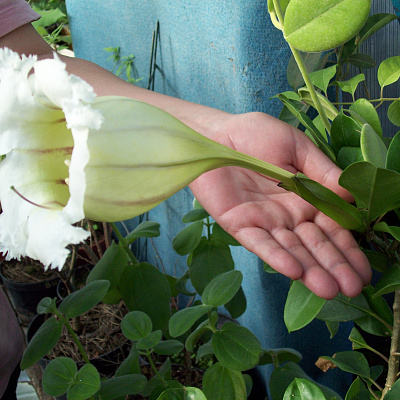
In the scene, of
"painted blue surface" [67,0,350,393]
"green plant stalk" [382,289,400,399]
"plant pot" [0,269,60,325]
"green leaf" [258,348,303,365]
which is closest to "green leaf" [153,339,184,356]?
"green leaf" [258,348,303,365]

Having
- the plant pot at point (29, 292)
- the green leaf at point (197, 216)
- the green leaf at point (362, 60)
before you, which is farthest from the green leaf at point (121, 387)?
the plant pot at point (29, 292)

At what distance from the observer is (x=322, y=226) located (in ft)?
1.71

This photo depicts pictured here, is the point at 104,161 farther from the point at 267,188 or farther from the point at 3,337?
the point at 3,337

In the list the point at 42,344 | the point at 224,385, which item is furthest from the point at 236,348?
the point at 42,344

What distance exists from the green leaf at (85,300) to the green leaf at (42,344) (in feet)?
0.08

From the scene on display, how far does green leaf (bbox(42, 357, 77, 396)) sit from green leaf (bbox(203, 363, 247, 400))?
19cm

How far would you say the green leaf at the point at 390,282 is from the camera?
0.41 metres

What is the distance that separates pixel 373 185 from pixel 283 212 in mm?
162

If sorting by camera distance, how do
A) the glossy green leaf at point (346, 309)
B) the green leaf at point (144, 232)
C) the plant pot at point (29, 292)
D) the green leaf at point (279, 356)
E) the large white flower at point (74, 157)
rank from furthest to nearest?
the plant pot at point (29, 292)
the green leaf at point (144, 232)
the green leaf at point (279, 356)
the glossy green leaf at point (346, 309)
the large white flower at point (74, 157)

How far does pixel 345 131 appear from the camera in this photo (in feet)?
1.53

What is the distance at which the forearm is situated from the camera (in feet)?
2.15

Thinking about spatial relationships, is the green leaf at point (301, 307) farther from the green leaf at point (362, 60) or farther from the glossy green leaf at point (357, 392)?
the green leaf at point (362, 60)

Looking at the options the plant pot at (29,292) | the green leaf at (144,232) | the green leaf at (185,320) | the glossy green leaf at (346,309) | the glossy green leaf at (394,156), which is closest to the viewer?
the glossy green leaf at (394,156)

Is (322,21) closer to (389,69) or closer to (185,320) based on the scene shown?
(389,69)
